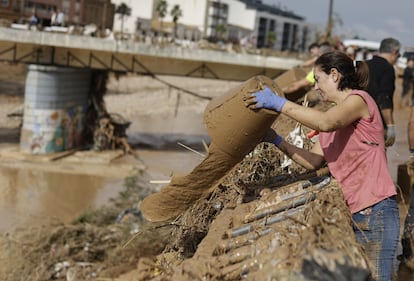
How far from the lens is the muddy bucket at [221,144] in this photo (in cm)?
383

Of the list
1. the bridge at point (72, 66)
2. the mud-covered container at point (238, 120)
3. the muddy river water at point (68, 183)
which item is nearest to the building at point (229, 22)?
the muddy river water at point (68, 183)

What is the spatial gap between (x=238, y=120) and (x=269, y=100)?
0.26 meters

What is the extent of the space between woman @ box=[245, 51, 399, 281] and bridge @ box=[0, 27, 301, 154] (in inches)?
806

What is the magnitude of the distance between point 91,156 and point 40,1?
47.4ft

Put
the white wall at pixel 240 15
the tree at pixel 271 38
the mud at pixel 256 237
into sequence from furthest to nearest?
the white wall at pixel 240 15 → the tree at pixel 271 38 → the mud at pixel 256 237

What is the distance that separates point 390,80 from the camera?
24.1 ft

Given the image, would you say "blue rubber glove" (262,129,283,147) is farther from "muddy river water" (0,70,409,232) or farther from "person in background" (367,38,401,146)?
"muddy river water" (0,70,409,232)

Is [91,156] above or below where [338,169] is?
below

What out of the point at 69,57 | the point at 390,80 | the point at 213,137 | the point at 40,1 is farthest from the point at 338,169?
the point at 40,1

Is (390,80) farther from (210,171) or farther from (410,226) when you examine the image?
(210,171)

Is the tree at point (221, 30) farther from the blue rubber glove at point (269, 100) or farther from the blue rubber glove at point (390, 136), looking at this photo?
the blue rubber glove at point (269, 100)

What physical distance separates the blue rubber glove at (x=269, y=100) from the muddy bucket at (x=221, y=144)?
5 cm

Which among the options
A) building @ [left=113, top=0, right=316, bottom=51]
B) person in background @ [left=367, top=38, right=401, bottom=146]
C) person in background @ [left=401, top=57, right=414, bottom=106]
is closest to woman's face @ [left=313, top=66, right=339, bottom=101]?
person in background @ [left=367, top=38, right=401, bottom=146]

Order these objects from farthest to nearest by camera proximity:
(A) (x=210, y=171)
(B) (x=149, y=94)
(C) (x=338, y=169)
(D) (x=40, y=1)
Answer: (B) (x=149, y=94) → (D) (x=40, y=1) → (A) (x=210, y=171) → (C) (x=338, y=169)
